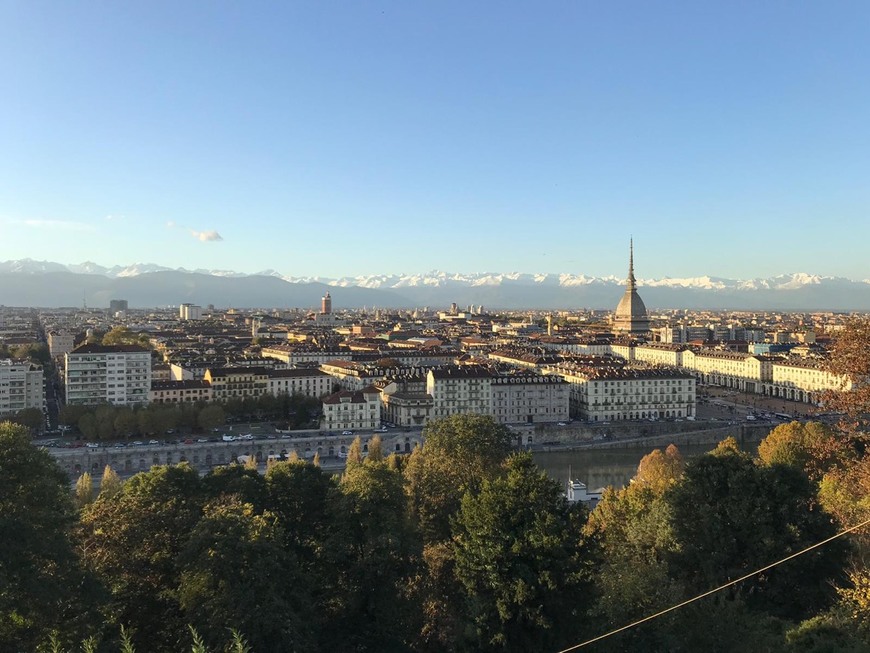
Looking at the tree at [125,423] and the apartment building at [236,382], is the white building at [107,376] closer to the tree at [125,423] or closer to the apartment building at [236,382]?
the apartment building at [236,382]

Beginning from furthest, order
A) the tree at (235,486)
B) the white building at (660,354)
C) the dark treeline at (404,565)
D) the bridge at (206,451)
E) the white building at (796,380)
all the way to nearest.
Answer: the white building at (660,354) < the white building at (796,380) < the bridge at (206,451) < the tree at (235,486) < the dark treeline at (404,565)

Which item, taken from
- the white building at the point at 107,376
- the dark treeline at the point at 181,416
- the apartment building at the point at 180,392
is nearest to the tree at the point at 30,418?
the dark treeline at the point at 181,416

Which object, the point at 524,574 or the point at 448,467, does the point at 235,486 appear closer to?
the point at 524,574

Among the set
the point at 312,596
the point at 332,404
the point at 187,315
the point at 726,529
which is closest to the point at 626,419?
the point at 332,404

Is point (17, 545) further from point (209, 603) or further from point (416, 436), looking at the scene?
point (416, 436)

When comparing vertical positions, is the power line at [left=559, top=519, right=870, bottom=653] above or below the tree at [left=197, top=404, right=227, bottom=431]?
above

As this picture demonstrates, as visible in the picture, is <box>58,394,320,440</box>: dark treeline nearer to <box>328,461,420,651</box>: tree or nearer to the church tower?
<box>328,461,420,651</box>: tree

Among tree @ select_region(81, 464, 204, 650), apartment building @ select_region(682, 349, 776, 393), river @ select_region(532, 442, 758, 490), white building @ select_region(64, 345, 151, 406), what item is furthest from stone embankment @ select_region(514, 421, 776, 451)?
tree @ select_region(81, 464, 204, 650)
